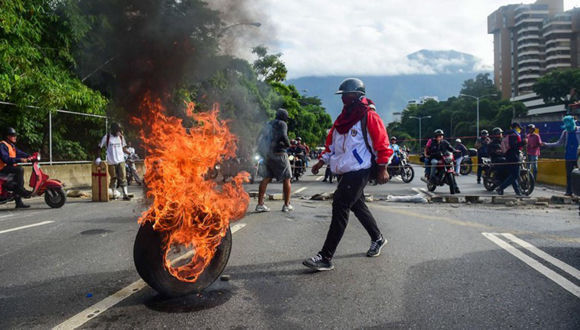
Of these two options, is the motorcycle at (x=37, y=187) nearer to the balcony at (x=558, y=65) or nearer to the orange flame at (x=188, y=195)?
the orange flame at (x=188, y=195)

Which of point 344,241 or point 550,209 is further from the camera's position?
point 550,209

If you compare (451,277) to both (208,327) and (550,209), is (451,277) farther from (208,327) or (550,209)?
(550,209)

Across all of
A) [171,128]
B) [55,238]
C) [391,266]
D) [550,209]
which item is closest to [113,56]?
[55,238]

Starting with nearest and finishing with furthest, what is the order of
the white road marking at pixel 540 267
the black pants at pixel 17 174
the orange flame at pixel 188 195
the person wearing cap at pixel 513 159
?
the orange flame at pixel 188 195 < the white road marking at pixel 540 267 < the black pants at pixel 17 174 < the person wearing cap at pixel 513 159

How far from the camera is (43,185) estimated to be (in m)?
9.84

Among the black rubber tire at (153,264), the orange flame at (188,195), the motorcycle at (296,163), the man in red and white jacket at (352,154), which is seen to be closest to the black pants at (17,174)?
the orange flame at (188,195)

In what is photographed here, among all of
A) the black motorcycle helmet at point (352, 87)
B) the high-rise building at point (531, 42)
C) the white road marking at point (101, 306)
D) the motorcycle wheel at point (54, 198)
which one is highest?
the high-rise building at point (531, 42)

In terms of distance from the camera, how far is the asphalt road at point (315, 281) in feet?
10.7

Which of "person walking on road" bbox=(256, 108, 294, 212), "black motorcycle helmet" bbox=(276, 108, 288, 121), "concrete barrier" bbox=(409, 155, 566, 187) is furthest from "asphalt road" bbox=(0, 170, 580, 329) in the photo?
"concrete barrier" bbox=(409, 155, 566, 187)

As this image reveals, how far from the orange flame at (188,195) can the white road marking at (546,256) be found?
3.22 m

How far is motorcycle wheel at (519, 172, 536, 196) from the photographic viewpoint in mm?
12312

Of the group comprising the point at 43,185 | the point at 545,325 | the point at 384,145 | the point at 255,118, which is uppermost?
the point at 255,118

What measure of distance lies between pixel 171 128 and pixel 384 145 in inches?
81.8

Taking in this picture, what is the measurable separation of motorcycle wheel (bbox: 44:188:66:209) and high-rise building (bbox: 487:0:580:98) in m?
114
